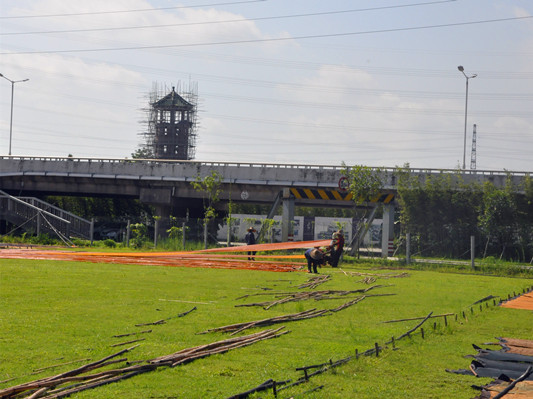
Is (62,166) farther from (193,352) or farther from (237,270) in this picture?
(193,352)

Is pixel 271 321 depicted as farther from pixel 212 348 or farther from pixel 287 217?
pixel 287 217

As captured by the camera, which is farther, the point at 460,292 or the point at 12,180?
the point at 12,180

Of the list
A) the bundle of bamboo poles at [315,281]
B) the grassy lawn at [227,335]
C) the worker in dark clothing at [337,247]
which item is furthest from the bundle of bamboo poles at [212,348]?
the worker in dark clothing at [337,247]

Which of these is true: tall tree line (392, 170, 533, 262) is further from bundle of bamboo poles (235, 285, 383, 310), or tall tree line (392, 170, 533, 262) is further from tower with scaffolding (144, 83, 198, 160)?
tower with scaffolding (144, 83, 198, 160)

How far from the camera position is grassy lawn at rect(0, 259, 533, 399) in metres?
6.93

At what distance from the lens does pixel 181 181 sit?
48938 mm

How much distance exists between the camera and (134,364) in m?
7.45

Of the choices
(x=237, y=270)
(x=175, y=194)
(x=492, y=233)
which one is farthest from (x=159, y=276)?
(x=175, y=194)

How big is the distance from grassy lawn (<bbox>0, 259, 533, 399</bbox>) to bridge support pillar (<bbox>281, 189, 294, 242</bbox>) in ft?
68.9

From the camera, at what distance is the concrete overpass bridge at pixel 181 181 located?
42.1m

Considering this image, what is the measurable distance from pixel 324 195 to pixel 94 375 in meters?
33.4

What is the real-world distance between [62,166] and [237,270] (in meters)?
32.5

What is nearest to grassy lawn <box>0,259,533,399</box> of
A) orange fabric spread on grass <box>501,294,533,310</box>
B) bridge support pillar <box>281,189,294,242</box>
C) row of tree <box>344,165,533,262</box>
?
orange fabric spread on grass <box>501,294,533,310</box>

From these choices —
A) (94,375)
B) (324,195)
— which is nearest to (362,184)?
(324,195)
